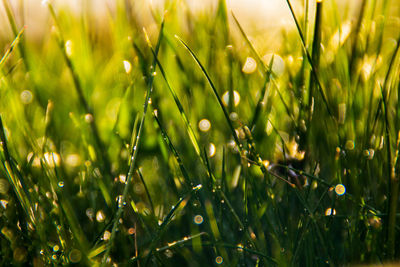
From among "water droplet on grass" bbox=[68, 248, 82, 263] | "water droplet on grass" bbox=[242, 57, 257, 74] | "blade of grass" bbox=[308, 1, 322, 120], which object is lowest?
"water droplet on grass" bbox=[242, 57, 257, 74]

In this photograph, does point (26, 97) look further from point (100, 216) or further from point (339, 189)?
point (339, 189)

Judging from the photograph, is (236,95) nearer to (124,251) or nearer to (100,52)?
(124,251)

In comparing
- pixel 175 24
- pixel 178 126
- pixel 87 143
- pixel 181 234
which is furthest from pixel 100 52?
pixel 181 234

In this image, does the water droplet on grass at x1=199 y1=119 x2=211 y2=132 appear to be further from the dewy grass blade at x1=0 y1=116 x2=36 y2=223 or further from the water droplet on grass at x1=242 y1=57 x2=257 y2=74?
the dewy grass blade at x1=0 y1=116 x2=36 y2=223

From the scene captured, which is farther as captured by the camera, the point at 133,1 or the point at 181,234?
the point at 133,1

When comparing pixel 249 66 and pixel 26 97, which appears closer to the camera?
pixel 26 97

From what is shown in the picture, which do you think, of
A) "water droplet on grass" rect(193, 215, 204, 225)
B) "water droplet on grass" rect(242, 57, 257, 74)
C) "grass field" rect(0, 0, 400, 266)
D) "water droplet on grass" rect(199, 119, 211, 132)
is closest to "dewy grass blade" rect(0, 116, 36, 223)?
"grass field" rect(0, 0, 400, 266)

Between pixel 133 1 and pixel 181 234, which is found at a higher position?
pixel 133 1

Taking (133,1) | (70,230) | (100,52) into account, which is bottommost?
(100,52)

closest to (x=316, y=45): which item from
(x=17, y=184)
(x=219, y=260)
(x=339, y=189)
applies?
(x=339, y=189)
